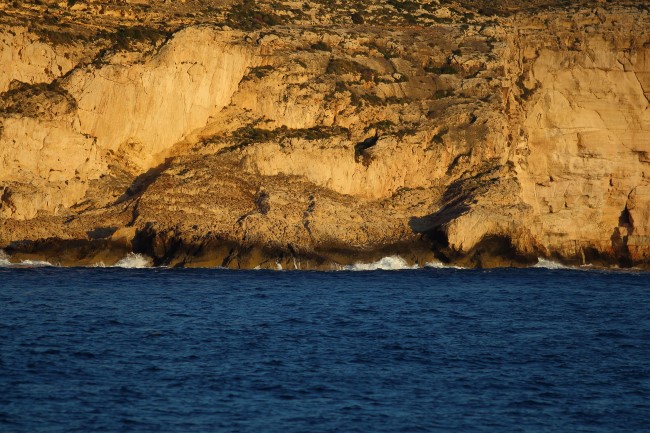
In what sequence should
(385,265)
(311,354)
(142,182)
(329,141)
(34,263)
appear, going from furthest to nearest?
(329,141) → (142,182) → (385,265) → (34,263) → (311,354)

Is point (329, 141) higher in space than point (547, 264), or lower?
higher

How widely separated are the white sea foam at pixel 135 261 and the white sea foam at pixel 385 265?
8662mm

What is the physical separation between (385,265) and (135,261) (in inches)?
440

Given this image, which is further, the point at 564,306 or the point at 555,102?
the point at 555,102

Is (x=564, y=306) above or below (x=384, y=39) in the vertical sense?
below

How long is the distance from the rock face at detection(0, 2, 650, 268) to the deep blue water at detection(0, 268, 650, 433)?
4.26 m

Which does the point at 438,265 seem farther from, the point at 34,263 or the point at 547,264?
the point at 34,263

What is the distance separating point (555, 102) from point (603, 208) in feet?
20.2

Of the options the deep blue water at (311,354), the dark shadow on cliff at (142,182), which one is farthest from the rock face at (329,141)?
the deep blue water at (311,354)

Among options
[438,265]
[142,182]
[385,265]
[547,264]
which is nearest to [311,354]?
[385,265]

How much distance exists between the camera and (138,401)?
2920 centimetres

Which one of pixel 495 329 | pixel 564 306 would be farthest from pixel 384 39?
pixel 495 329

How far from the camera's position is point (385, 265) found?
58250 millimetres

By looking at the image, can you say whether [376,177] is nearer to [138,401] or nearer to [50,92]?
[50,92]
